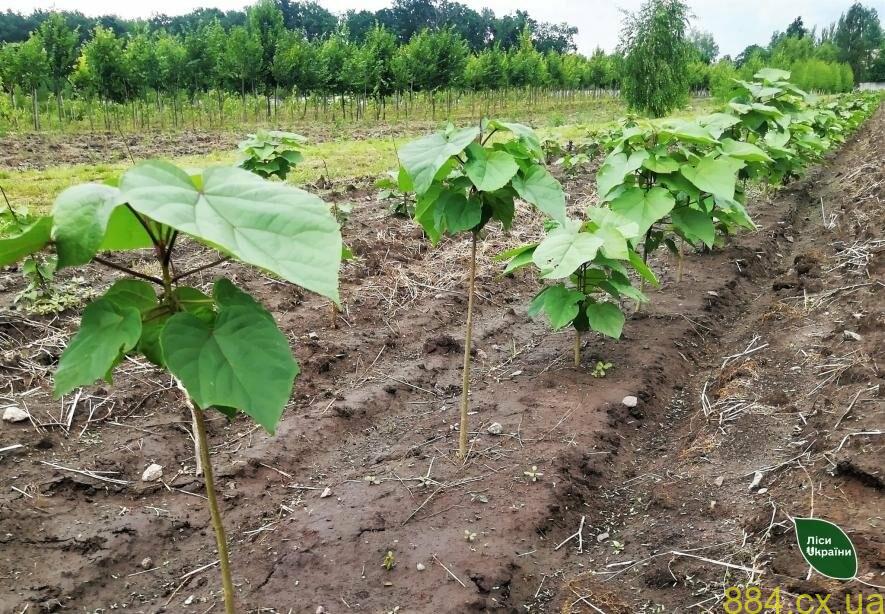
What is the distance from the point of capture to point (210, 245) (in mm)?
1146

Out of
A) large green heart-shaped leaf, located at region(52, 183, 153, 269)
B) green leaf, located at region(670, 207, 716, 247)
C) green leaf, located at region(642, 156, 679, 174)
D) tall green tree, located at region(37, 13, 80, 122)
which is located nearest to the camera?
large green heart-shaped leaf, located at region(52, 183, 153, 269)

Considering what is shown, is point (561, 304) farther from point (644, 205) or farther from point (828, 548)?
point (828, 548)

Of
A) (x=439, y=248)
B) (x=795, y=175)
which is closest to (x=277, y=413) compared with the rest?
(x=439, y=248)

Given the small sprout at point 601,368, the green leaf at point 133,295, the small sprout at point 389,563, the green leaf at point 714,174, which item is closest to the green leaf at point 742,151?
the green leaf at point 714,174

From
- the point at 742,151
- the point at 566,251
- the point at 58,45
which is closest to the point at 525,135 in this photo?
the point at 566,251

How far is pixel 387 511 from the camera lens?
2.58 m

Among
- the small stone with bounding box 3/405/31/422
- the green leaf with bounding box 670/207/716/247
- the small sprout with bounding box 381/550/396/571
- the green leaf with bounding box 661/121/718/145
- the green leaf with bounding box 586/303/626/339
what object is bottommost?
the small sprout with bounding box 381/550/396/571

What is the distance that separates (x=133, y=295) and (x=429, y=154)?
105 centimetres

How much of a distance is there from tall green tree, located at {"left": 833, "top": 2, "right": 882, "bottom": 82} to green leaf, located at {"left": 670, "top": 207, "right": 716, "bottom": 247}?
8042 cm

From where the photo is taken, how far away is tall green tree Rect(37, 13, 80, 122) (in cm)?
1753

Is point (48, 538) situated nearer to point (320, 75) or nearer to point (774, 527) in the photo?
point (774, 527)

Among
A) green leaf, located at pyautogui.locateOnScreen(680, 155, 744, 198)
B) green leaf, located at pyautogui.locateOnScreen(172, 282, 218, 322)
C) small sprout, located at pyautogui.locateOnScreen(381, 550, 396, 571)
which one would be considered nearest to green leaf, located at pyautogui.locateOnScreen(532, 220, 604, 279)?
green leaf, located at pyautogui.locateOnScreen(680, 155, 744, 198)

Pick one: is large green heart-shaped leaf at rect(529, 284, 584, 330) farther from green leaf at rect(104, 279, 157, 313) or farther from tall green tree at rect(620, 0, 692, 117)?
tall green tree at rect(620, 0, 692, 117)

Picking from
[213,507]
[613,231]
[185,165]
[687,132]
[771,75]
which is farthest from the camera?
[185,165]
